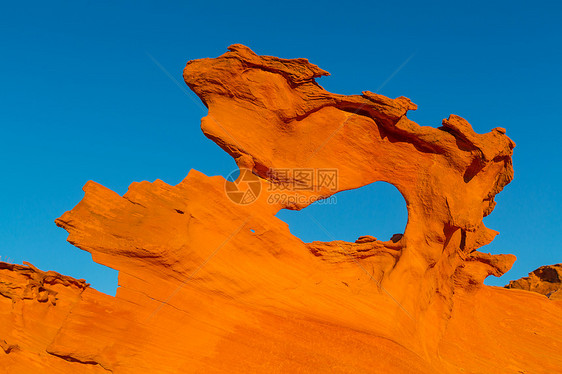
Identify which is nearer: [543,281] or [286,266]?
[286,266]

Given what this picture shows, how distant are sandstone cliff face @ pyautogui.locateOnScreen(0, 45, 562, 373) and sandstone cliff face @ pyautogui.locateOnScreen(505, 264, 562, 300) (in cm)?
353

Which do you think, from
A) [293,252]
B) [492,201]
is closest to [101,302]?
[293,252]

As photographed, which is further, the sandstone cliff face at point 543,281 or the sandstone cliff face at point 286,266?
the sandstone cliff face at point 543,281

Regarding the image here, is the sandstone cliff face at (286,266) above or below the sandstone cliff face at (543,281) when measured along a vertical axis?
below

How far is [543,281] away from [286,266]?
1292cm

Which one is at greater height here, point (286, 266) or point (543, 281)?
point (543, 281)

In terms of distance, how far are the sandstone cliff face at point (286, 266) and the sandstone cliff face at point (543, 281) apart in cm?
353

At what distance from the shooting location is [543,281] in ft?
67.4

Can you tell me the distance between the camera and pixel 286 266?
42.6 ft

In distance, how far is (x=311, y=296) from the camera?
1270 centimetres

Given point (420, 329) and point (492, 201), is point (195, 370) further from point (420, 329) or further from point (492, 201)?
point (492, 201)

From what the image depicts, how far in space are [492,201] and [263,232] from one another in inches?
310

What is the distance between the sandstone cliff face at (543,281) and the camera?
1988 centimetres

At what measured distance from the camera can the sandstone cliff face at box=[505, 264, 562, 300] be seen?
19875 mm
